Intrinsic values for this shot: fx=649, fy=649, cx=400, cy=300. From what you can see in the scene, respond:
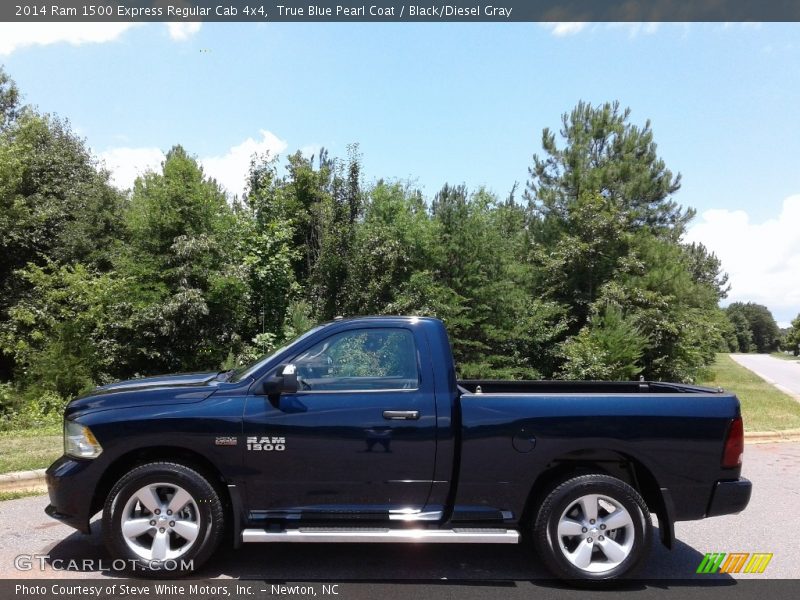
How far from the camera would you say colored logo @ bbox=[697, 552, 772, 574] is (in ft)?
16.5

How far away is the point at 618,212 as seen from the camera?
992 inches

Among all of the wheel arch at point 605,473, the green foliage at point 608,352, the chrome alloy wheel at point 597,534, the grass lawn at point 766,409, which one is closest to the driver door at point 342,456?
the wheel arch at point 605,473

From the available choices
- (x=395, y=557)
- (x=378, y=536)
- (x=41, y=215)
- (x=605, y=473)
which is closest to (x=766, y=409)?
(x=605, y=473)

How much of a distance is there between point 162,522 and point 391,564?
67.7 inches

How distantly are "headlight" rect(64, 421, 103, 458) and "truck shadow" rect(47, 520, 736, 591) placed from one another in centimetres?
86

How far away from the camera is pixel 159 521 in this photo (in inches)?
178

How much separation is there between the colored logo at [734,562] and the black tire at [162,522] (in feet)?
12.2

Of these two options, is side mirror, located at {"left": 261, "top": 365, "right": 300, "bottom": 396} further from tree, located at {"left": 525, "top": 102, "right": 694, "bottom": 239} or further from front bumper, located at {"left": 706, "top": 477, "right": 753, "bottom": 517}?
tree, located at {"left": 525, "top": 102, "right": 694, "bottom": 239}

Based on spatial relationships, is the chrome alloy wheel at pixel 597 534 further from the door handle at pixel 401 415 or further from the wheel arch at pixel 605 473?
the door handle at pixel 401 415

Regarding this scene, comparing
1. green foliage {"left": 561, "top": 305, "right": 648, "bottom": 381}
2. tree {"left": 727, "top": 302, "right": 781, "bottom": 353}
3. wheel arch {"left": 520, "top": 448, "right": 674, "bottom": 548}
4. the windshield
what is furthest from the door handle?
tree {"left": 727, "top": 302, "right": 781, "bottom": 353}

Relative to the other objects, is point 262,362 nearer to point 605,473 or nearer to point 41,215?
point 605,473

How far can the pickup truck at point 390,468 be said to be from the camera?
452 centimetres

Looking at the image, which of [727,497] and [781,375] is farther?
[781,375]

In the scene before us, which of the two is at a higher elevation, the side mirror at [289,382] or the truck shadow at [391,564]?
the side mirror at [289,382]
